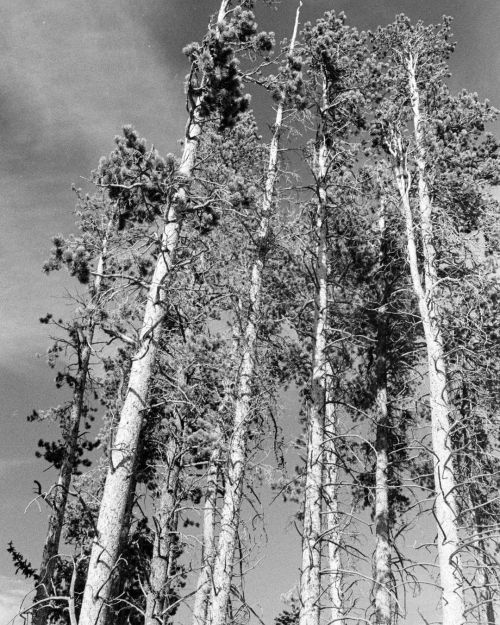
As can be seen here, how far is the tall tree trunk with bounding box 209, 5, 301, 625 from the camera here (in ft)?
24.6

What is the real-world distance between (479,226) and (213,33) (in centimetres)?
720

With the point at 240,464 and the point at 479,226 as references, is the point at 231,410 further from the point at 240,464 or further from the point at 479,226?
the point at 479,226

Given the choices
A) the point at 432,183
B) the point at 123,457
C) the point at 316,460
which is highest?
the point at 432,183

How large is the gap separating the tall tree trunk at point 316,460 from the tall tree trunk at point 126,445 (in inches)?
104

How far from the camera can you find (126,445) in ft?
19.2

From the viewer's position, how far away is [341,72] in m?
11.8

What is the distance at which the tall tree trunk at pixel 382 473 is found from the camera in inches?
381

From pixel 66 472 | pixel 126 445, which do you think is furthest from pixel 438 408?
pixel 66 472

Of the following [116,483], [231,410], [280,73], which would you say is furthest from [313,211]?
[116,483]

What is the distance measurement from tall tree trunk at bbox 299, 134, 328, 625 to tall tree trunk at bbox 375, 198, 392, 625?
200 centimetres

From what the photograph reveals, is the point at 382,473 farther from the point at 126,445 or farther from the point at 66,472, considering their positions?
the point at 66,472

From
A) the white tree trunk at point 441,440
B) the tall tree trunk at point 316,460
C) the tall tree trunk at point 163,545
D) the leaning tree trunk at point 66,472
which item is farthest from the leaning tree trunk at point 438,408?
the leaning tree trunk at point 66,472

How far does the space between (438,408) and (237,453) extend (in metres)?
3.31

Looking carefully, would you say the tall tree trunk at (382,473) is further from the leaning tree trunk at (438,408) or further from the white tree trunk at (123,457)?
the white tree trunk at (123,457)
